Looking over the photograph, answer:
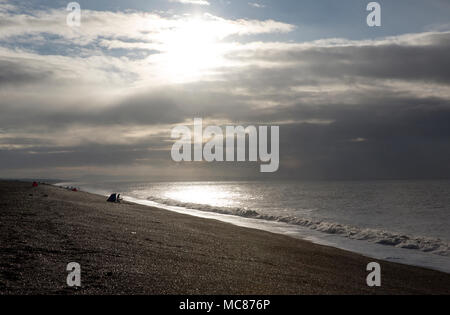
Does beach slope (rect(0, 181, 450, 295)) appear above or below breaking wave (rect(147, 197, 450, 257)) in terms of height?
below

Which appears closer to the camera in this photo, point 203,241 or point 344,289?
point 344,289

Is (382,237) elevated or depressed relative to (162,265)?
elevated

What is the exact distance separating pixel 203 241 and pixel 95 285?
807 centimetres

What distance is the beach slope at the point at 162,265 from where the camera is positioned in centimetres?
763

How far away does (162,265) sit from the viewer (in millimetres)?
9523

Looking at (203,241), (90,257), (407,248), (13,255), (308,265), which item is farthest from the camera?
(407,248)

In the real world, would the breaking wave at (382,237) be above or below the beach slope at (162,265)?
above

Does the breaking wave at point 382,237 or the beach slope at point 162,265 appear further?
the breaking wave at point 382,237

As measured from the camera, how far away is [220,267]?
10.3 m

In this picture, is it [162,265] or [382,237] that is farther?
[382,237]

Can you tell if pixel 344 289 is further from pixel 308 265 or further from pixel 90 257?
pixel 90 257

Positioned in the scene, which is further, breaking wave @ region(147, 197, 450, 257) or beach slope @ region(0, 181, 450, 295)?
breaking wave @ region(147, 197, 450, 257)

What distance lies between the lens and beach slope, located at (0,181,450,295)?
7.63 metres
